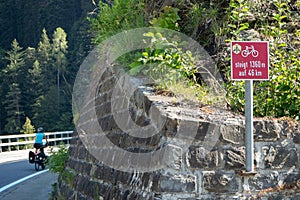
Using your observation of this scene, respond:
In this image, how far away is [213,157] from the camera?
436cm

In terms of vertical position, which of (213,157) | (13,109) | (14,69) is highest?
(14,69)

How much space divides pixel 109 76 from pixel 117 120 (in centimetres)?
94

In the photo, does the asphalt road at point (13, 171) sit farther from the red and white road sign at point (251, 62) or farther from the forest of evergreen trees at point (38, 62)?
the forest of evergreen trees at point (38, 62)

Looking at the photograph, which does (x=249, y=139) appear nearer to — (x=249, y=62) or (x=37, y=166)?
(x=249, y=62)

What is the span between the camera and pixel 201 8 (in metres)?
6.59

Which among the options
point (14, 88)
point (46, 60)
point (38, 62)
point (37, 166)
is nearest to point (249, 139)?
point (37, 166)

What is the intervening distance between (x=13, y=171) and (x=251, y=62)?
595 inches

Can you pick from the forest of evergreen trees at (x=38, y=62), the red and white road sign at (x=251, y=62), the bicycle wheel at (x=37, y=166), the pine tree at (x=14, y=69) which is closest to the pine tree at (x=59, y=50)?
the forest of evergreen trees at (x=38, y=62)

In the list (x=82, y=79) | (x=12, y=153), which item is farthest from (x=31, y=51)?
(x=82, y=79)

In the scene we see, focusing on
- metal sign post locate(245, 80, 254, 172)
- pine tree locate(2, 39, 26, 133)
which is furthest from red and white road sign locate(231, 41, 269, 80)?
pine tree locate(2, 39, 26, 133)

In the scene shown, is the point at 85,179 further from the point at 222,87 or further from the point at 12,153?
the point at 12,153

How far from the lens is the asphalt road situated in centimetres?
1594

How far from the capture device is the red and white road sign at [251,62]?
445 centimetres

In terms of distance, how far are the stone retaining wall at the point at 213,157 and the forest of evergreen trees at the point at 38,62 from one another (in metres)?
61.1
